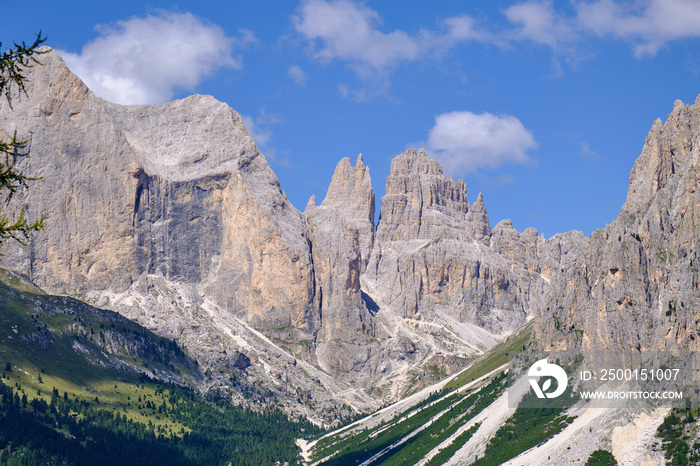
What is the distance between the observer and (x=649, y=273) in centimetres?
19375

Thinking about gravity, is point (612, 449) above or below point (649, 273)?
below

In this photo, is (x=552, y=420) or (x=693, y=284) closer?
(x=693, y=284)

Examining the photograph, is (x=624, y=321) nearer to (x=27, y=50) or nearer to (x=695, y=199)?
(x=695, y=199)

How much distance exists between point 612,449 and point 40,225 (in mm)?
145945

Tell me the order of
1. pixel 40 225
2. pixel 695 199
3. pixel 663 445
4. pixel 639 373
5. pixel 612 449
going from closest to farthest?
1. pixel 40 225
2. pixel 663 445
3. pixel 612 449
4. pixel 639 373
5. pixel 695 199

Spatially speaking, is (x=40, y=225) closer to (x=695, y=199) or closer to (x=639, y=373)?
(x=639, y=373)

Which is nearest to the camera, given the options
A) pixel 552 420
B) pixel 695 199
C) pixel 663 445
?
pixel 663 445

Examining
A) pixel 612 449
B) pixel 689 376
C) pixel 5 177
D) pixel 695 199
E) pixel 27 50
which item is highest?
pixel 695 199

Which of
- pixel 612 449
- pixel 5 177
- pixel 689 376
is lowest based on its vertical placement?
pixel 612 449

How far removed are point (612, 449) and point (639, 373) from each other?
1934 centimetres

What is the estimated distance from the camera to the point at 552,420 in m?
199

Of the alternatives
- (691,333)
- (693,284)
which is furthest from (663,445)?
(693,284)

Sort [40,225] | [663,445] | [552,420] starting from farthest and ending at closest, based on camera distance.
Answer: [552,420], [663,445], [40,225]

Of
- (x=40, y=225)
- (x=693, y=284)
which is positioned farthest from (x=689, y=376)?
(x=40, y=225)
